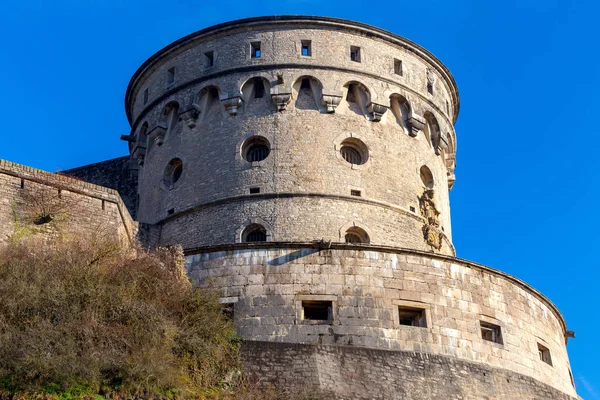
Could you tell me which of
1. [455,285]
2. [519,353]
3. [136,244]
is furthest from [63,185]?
[519,353]

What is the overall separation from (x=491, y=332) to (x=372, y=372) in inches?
156

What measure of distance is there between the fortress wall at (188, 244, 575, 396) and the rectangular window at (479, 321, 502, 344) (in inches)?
4.1

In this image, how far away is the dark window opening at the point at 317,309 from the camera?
24.4 meters

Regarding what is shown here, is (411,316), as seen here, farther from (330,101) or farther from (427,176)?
(330,101)

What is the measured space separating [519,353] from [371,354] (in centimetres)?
431

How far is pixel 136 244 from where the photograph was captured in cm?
2802

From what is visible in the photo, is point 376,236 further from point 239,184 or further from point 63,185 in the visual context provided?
point 63,185

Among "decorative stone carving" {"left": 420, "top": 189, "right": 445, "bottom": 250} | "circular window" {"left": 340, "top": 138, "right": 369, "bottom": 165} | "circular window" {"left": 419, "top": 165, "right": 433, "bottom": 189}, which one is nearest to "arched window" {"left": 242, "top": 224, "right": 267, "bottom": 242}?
"circular window" {"left": 340, "top": 138, "right": 369, "bottom": 165}

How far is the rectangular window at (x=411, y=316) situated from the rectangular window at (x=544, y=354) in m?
3.86

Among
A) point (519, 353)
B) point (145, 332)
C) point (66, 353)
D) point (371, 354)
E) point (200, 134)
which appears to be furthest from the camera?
point (200, 134)

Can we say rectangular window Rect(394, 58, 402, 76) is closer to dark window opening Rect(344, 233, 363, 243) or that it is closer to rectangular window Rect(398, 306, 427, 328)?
dark window opening Rect(344, 233, 363, 243)

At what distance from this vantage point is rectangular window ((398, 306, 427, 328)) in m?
24.8

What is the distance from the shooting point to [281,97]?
31.0 meters

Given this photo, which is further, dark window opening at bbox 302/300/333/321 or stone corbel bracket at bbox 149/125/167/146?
stone corbel bracket at bbox 149/125/167/146
